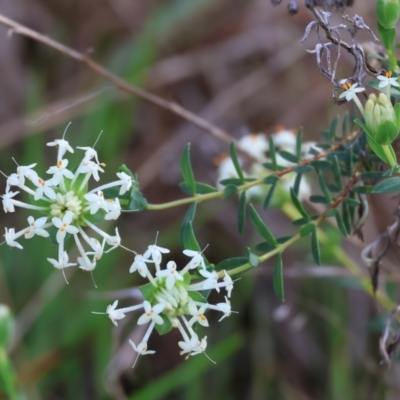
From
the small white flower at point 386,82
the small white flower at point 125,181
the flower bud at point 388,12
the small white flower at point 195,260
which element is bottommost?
the small white flower at point 195,260

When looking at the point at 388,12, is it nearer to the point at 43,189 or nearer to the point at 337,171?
the point at 337,171

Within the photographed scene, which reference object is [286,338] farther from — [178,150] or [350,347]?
[178,150]

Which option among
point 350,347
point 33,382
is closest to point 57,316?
point 33,382

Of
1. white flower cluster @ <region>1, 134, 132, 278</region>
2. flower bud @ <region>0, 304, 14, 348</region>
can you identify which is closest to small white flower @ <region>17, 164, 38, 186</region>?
white flower cluster @ <region>1, 134, 132, 278</region>

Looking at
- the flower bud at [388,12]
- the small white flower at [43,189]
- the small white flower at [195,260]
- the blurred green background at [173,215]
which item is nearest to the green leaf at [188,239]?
the small white flower at [195,260]

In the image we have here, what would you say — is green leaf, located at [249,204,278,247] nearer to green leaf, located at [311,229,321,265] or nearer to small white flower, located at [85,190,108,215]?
green leaf, located at [311,229,321,265]

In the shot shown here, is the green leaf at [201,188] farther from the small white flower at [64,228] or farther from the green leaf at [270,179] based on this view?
the small white flower at [64,228]

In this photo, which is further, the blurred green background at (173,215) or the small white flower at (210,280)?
the blurred green background at (173,215)

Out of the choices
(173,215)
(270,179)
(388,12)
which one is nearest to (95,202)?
(270,179)
